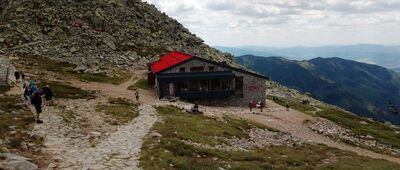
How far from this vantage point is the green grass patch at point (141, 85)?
8259 cm

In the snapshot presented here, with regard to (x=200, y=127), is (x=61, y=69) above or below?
above

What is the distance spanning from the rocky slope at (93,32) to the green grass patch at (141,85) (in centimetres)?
1756

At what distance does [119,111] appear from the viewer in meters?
50.8

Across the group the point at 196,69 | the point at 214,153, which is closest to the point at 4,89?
the point at 214,153

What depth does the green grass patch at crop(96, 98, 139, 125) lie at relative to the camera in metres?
44.7

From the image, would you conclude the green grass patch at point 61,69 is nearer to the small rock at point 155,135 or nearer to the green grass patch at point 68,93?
the green grass patch at point 68,93

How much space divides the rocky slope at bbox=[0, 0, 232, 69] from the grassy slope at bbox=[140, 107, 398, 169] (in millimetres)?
56232

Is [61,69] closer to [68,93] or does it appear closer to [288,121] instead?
[68,93]

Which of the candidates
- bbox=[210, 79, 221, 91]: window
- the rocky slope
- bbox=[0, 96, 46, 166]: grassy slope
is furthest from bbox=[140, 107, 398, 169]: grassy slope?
the rocky slope

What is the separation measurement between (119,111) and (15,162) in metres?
27.3

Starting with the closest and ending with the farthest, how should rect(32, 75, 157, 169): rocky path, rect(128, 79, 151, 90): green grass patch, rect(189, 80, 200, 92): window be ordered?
rect(32, 75, 157, 169): rocky path → rect(189, 80, 200, 92): window → rect(128, 79, 151, 90): green grass patch

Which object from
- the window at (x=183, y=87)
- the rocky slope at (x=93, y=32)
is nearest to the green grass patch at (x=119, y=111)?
the window at (x=183, y=87)

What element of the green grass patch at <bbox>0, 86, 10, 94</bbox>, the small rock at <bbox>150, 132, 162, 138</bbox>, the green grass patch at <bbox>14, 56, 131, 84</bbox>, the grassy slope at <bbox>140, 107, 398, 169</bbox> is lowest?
the grassy slope at <bbox>140, 107, 398, 169</bbox>

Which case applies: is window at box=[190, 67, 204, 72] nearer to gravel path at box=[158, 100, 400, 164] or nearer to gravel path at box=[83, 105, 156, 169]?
gravel path at box=[158, 100, 400, 164]
